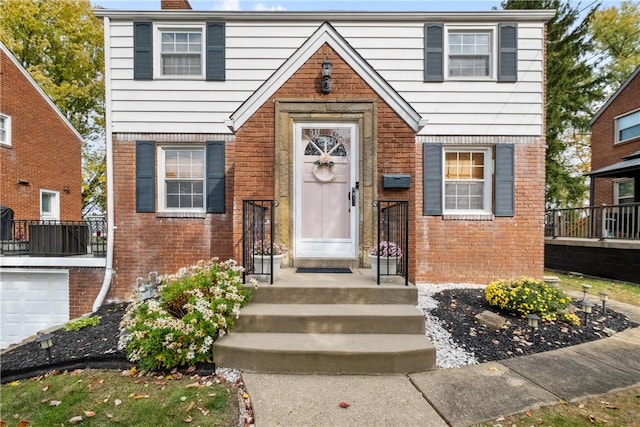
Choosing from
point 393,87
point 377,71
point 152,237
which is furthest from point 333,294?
point 377,71

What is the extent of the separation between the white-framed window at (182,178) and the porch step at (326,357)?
3850 millimetres

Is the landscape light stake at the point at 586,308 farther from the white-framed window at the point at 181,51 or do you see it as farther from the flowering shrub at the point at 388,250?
the white-framed window at the point at 181,51

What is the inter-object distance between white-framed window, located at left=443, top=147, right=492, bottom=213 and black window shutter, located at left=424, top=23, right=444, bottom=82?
5.42 ft

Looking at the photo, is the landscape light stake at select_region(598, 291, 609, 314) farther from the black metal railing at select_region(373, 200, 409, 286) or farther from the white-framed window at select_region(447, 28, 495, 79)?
the white-framed window at select_region(447, 28, 495, 79)

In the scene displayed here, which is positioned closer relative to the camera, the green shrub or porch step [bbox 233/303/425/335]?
porch step [bbox 233/303/425/335]

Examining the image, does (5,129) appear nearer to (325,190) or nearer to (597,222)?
(325,190)

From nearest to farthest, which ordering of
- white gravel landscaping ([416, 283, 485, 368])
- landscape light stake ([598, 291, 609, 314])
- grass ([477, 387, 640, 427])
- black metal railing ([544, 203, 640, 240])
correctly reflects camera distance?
grass ([477, 387, 640, 427])
white gravel landscaping ([416, 283, 485, 368])
landscape light stake ([598, 291, 609, 314])
black metal railing ([544, 203, 640, 240])

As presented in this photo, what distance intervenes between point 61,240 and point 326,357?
629 centimetres

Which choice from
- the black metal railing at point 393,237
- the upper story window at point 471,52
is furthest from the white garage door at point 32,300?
the upper story window at point 471,52

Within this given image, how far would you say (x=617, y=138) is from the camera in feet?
40.5

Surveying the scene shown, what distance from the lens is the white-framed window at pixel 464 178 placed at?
20.6 ft

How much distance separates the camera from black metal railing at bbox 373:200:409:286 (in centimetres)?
430

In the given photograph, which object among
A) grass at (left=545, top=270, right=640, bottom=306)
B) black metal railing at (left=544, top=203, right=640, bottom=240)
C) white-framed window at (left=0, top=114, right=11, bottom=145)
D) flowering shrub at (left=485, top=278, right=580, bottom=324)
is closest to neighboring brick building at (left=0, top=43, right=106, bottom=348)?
white-framed window at (left=0, top=114, right=11, bottom=145)

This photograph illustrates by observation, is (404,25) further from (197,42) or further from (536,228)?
(536,228)
